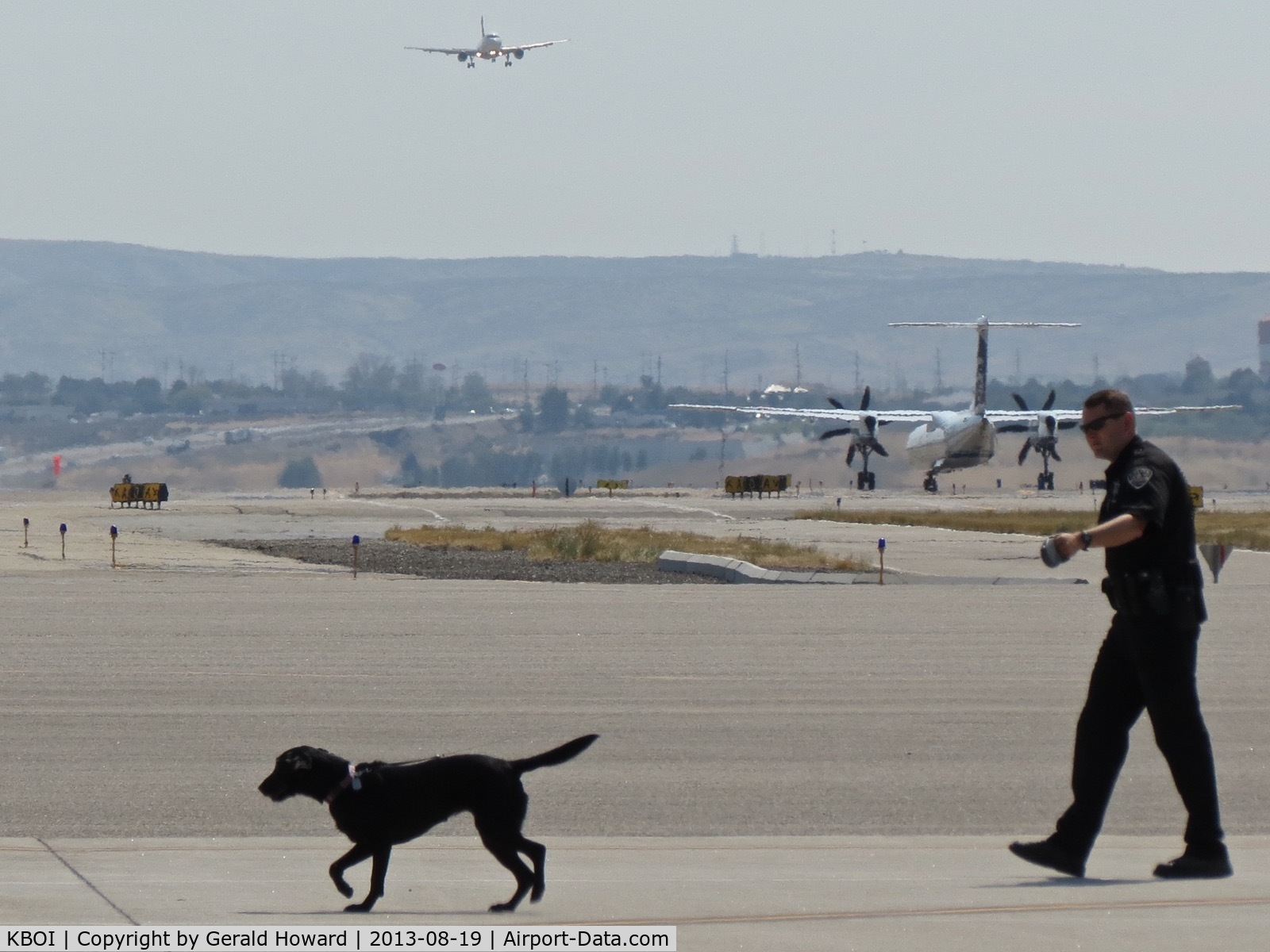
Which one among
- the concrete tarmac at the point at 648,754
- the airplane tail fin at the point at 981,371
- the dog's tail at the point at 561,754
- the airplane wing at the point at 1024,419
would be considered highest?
the airplane tail fin at the point at 981,371

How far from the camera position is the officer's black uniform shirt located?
8.75 metres

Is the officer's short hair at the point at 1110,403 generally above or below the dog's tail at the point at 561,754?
above

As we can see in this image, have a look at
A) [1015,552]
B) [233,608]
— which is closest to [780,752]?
[233,608]

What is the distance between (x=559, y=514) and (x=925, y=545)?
28861 mm

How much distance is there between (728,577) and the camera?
3491cm

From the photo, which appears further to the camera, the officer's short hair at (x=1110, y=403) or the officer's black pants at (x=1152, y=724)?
the officer's short hair at (x=1110, y=403)

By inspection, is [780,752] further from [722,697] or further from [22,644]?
[22,644]

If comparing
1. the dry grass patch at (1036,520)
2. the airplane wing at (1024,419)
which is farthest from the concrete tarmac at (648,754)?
the airplane wing at (1024,419)

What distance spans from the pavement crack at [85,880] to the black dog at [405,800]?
2.41ft

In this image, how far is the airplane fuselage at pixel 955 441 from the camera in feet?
269

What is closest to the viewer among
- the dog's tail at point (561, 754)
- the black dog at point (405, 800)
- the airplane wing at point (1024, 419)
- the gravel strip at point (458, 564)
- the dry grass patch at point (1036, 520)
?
the black dog at point (405, 800)

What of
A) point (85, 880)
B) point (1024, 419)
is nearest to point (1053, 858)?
point (85, 880)

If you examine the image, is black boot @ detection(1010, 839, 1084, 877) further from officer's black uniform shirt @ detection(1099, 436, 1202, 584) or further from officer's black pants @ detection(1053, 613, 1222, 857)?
officer's black uniform shirt @ detection(1099, 436, 1202, 584)

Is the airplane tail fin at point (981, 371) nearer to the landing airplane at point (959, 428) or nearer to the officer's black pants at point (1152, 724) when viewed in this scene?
the landing airplane at point (959, 428)
